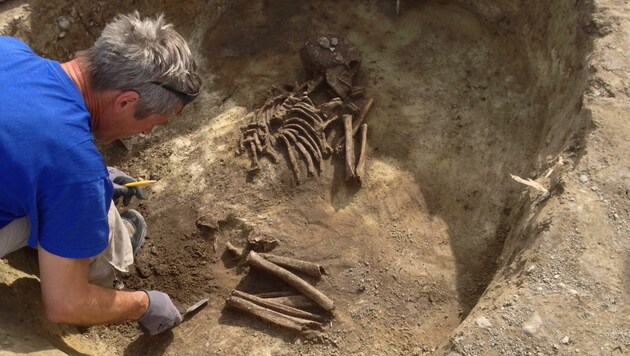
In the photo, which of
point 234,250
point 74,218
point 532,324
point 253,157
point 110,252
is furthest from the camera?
A: point 253,157

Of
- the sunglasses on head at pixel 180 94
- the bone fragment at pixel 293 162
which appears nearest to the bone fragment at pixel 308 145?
the bone fragment at pixel 293 162

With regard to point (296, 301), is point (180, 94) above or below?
above

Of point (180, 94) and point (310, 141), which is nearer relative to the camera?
point (180, 94)

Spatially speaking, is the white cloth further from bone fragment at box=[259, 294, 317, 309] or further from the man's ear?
bone fragment at box=[259, 294, 317, 309]

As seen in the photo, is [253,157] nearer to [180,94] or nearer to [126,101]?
[180,94]

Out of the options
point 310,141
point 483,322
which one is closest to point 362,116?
point 310,141

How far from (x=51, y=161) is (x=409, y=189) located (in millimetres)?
3800

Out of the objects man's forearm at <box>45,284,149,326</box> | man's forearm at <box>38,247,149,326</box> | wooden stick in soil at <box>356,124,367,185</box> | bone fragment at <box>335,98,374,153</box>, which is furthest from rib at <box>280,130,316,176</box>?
man's forearm at <box>38,247,149,326</box>

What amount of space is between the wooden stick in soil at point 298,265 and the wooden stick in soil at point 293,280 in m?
0.08

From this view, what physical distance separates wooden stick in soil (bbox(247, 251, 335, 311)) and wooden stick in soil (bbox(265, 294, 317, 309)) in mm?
56

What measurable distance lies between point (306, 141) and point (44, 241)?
3371 mm

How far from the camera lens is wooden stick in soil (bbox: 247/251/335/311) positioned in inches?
204

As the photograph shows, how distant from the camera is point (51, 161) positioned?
3.24 metres

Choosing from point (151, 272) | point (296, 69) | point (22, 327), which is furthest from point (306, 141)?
point (22, 327)
